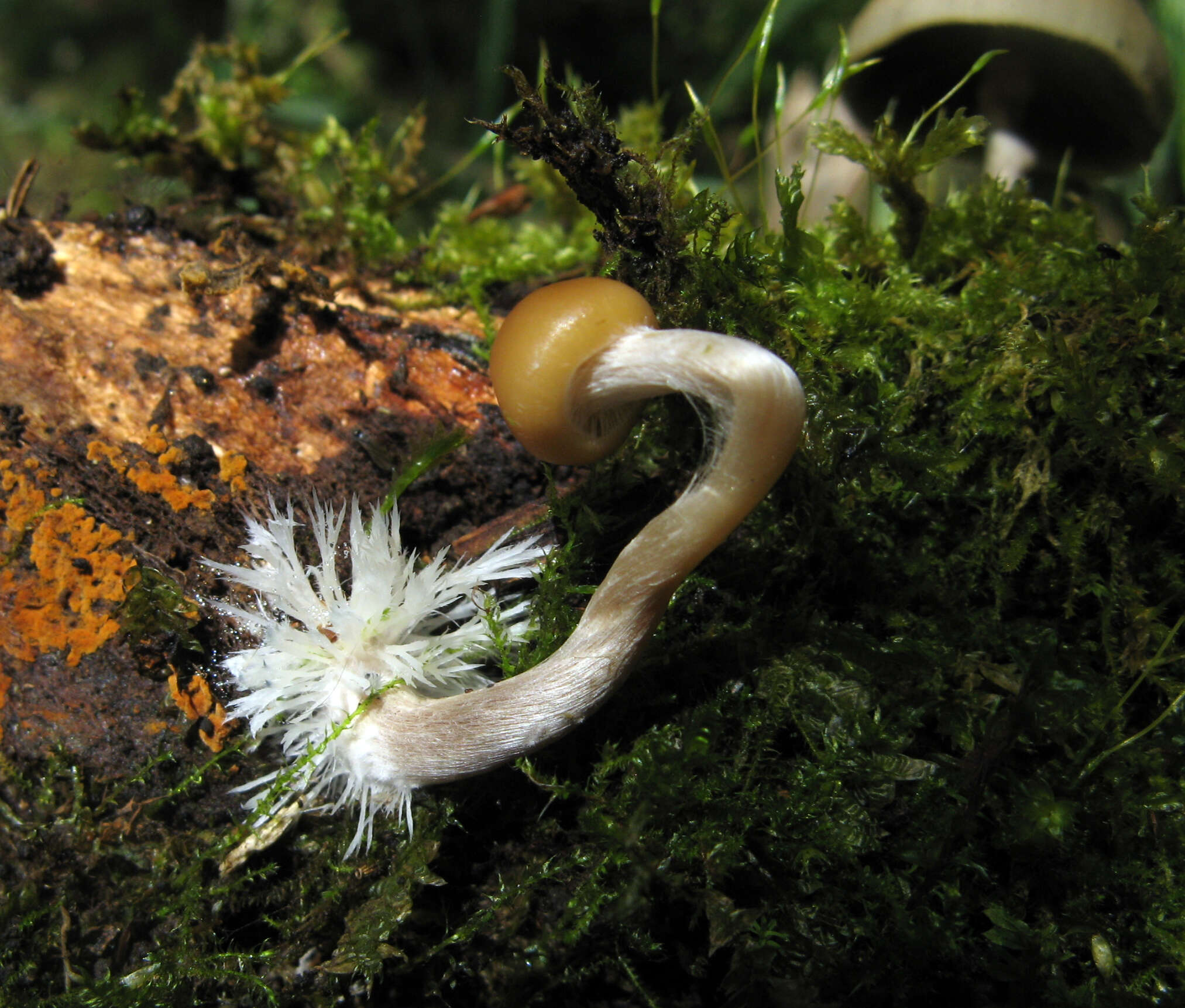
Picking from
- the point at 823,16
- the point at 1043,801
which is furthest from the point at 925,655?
the point at 823,16

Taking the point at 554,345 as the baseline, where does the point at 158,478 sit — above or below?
below

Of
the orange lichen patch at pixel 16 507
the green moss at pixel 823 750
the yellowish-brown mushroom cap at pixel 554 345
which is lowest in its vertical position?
the green moss at pixel 823 750

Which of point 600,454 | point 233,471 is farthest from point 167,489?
point 600,454

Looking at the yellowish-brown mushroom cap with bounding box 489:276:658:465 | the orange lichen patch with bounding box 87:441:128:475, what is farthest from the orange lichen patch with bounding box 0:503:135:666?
the yellowish-brown mushroom cap with bounding box 489:276:658:465

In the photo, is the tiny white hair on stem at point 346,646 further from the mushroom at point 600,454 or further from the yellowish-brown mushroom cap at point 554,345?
the yellowish-brown mushroom cap at point 554,345

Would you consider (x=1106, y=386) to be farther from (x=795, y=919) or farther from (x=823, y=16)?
(x=823, y=16)

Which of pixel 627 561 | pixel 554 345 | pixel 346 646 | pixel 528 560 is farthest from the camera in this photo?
pixel 528 560

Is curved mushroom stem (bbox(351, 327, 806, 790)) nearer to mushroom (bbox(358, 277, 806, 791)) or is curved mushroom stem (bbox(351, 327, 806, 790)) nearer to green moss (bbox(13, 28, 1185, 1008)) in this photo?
mushroom (bbox(358, 277, 806, 791))

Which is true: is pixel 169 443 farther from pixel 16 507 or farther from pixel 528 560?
pixel 528 560

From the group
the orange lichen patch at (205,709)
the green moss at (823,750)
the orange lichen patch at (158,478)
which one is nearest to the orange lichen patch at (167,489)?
the orange lichen patch at (158,478)
